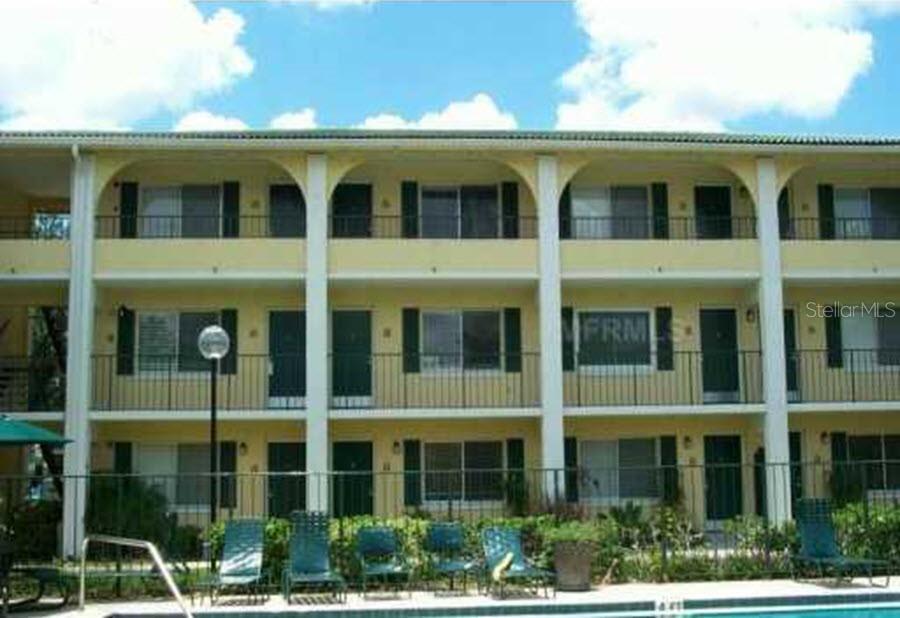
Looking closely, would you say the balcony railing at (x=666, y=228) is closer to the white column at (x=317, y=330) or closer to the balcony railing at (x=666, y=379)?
the balcony railing at (x=666, y=379)

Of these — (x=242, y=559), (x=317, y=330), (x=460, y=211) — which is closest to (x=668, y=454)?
(x=460, y=211)

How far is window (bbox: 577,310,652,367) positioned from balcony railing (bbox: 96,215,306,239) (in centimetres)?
668

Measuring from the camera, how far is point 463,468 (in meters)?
25.2

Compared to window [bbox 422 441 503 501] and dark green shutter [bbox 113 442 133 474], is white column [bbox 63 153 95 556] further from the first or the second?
window [bbox 422 441 503 501]

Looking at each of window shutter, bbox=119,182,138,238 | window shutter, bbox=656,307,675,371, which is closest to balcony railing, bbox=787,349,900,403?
window shutter, bbox=656,307,675,371

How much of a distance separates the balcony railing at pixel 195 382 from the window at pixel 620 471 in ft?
21.3

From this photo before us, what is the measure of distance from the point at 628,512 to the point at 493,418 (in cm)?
427

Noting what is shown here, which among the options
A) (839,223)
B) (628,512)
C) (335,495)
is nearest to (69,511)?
(335,495)

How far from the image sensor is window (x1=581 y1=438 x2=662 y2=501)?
25219 mm

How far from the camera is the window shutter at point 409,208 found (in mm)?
25891

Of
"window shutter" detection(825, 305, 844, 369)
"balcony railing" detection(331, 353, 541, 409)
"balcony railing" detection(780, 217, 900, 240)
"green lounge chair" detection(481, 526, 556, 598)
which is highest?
"balcony railing" detection(780, 217, 900, 240)

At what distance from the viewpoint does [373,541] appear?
Answer: 16125mm

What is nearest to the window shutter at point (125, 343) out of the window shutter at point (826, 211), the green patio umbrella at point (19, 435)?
the green patio umbrella at point (19, 435)

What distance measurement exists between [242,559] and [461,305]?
435 inches
